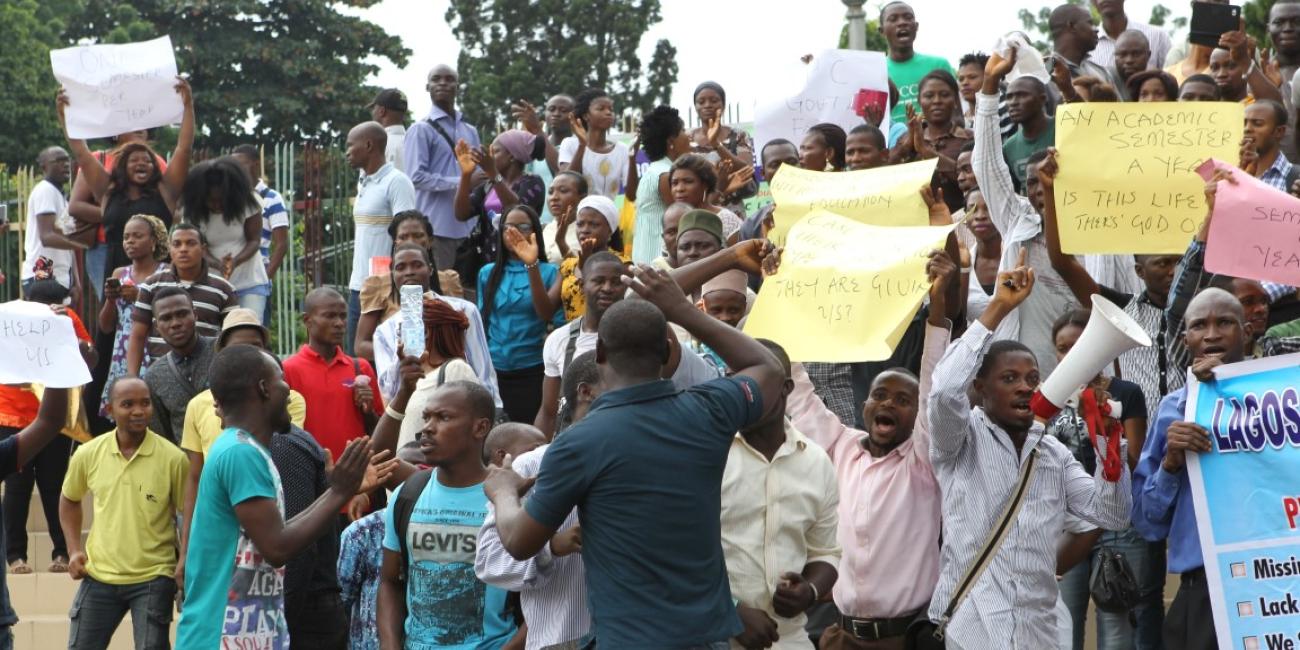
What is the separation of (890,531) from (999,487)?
1.60 feet

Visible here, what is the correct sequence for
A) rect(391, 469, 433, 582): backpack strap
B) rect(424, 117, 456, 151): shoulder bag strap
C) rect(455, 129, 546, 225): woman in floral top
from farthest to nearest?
rect(424, 117, 456, 151): shoulder bag strap, rect(455, 129, 546, 225): woman in floral top, rect(391, 469, 433, 582): backpack strap

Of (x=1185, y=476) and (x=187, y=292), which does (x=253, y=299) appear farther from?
(x=1185, y=476)

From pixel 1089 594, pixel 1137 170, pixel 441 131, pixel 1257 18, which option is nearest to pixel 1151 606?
pixel 1089 594

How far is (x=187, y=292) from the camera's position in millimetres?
11570

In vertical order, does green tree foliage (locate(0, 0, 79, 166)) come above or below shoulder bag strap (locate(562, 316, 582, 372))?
below

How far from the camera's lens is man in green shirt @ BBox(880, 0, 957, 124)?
14.4 meters

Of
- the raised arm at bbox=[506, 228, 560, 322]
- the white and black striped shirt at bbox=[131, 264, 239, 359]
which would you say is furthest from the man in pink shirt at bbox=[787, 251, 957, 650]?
the white and black striped shirt at bbox=[131, 264, 239, 359]

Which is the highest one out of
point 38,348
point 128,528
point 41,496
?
point 38,348

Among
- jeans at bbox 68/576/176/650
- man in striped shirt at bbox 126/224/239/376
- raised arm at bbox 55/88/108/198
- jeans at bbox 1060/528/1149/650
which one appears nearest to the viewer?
jeans at bbox 1060/528/1149/650

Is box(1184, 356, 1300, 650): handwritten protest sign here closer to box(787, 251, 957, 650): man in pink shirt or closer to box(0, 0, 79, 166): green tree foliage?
box(787, 251, 957, 650): man in pink shirt

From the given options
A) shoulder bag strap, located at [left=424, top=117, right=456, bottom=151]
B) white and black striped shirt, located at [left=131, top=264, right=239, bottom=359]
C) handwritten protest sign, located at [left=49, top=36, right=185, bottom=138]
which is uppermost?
handwritten protest sign, located at [left=49, top=36, right=185, bottom=138]

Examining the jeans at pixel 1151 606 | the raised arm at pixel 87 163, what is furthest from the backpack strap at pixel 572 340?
the raised arm at pixel 87 163

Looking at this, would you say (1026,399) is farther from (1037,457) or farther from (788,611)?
(788,611)

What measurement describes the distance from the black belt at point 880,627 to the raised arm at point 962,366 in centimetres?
76
